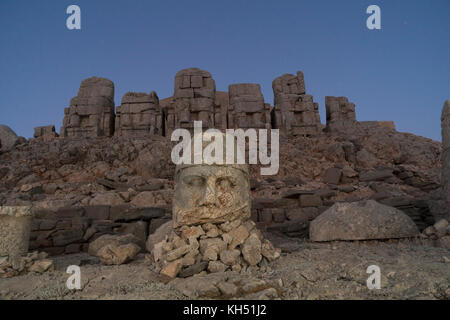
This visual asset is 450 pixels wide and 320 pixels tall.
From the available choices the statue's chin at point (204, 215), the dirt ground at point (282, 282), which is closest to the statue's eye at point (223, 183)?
the statue's chin at point (204, 215)

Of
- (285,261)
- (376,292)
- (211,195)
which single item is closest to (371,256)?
(285,261)

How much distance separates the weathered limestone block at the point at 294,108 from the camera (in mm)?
14703

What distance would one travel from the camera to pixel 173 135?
45.2 feet

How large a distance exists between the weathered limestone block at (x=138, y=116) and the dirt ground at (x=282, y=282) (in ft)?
35.0

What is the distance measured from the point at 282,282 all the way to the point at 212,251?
1054 millimetres

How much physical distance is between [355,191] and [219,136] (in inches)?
262

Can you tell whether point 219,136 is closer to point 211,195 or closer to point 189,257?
point 211,195

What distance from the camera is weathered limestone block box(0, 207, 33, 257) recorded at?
486cm

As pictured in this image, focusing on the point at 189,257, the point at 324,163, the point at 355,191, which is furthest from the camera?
the point at 324,163

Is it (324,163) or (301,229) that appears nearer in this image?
(301,229)

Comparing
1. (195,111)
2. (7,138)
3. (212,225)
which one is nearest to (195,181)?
(212,225)

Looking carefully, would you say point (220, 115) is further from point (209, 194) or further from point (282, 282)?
point (282, 282)

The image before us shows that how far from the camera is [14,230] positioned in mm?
4992

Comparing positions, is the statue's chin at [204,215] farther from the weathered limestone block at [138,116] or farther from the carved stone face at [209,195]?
the weathered limestone block at [138,116]
